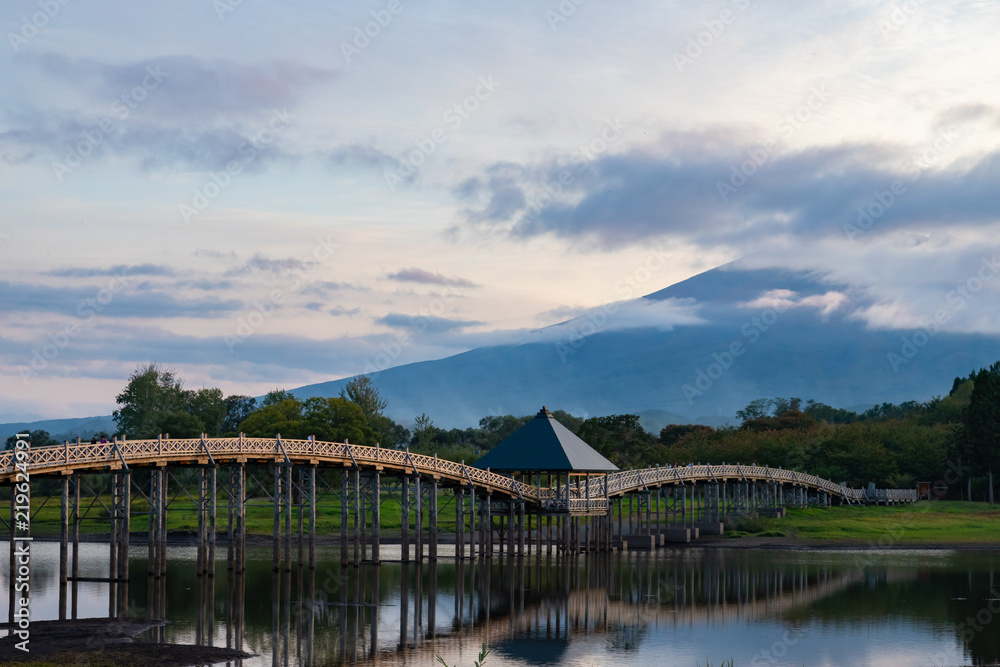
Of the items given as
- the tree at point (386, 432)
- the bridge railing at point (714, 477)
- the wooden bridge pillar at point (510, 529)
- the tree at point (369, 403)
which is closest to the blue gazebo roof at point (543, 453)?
the wooden bridge pillar at point (510, 529)

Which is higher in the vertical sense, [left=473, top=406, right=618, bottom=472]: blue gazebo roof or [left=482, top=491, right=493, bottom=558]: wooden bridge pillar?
[left=473, top=406, right=618, bottom=472]: blue gazebo roof

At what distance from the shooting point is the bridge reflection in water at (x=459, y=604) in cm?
3616

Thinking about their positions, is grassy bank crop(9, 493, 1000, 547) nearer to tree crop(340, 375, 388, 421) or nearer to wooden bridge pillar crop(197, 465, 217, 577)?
tree crop(340, 375, 388, 421)

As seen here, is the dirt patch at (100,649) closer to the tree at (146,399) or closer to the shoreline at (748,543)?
the shoreline at (748,543)

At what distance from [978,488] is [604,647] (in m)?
85.6

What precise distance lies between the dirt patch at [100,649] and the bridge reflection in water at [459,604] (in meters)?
1.12

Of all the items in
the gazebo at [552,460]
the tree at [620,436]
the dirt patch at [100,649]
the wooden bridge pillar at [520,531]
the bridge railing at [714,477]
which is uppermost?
the tree at [620,436]

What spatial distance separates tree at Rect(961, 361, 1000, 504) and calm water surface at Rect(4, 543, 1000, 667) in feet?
151

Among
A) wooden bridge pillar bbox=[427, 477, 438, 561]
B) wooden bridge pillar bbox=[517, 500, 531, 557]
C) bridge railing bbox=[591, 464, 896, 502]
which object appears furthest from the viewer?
bridge railing bbox=[591, 464, 896, 502]

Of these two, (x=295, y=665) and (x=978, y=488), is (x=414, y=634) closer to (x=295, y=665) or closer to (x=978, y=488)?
(x=295, y=665)

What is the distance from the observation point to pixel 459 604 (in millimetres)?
45688

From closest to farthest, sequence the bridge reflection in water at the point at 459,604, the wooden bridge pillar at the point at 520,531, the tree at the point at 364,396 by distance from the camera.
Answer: the bridge reflection in water at the point at 459,604 < the wooden bridge pillar at the point at 520,531 < the tree at the point at 364,396

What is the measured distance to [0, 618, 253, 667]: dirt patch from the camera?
102 ft

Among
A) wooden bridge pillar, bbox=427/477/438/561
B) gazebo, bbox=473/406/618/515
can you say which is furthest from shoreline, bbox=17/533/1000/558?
wooden bridge pillar, bbox=427/477/438/561
